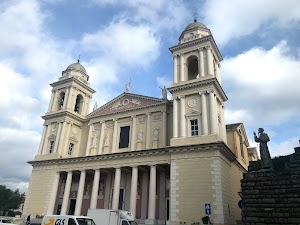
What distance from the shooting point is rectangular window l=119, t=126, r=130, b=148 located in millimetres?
31406

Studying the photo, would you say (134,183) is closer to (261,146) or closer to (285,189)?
(261,146)

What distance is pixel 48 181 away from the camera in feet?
105

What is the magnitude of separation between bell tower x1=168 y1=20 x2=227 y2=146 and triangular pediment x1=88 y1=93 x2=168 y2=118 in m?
3.50

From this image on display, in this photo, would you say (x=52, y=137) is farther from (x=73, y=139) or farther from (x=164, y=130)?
(x=164, y=130)

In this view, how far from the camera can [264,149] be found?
49.1 feet

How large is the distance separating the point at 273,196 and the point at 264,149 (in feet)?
9.56

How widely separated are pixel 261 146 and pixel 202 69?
47.6 feet

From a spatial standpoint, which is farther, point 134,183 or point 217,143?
point 134,183

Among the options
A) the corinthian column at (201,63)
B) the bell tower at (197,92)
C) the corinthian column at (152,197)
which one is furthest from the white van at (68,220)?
the corinthian column at (201,63)

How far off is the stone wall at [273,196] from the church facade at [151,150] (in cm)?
831

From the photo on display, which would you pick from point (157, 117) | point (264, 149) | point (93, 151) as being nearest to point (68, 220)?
point (264, 149)

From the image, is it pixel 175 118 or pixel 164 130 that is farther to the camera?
pixel 164 130

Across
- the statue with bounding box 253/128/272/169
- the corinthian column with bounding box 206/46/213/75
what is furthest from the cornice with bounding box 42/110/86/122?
the statue with bounding box 253/128/272/169

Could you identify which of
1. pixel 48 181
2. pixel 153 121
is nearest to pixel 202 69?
pixel 153 121
